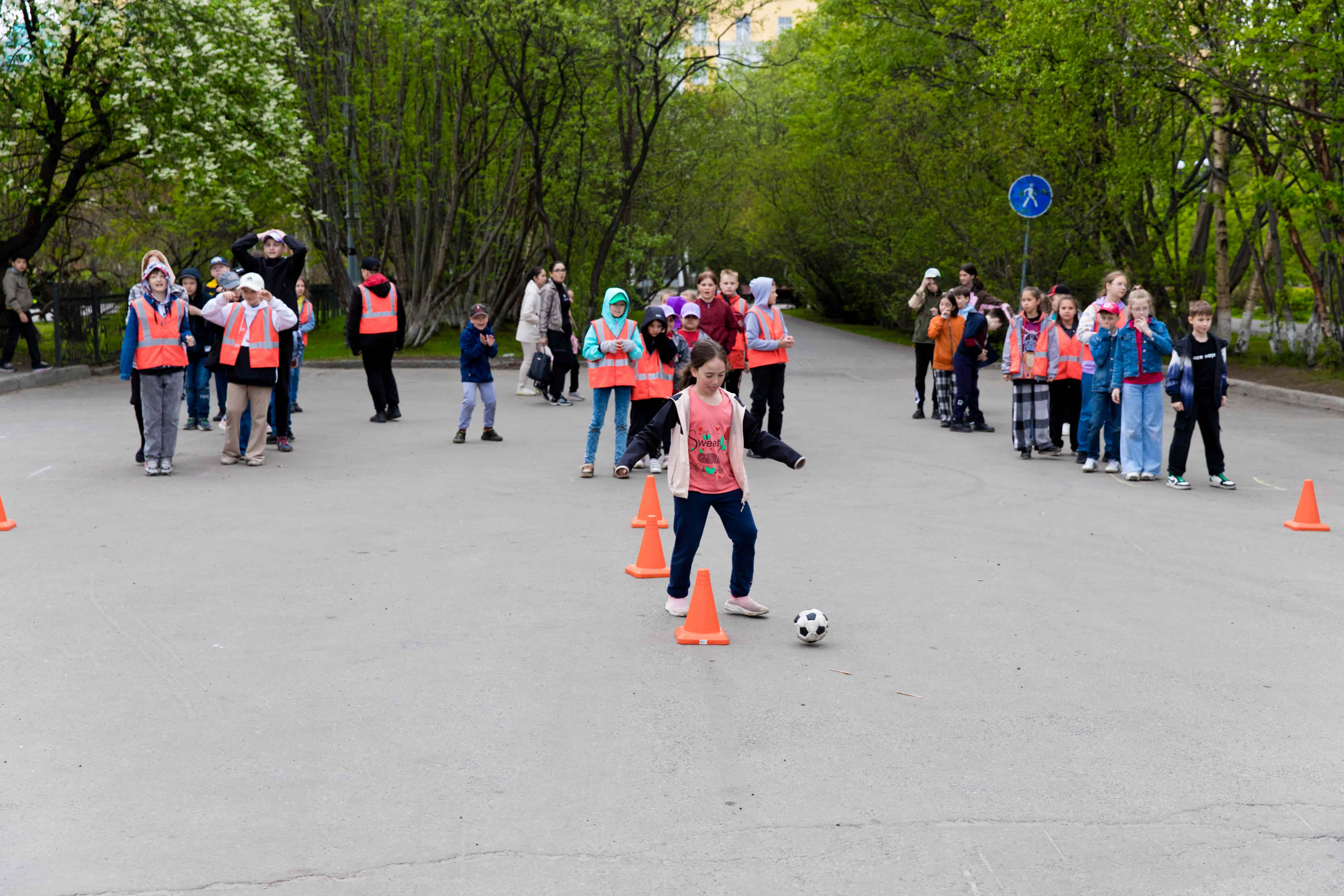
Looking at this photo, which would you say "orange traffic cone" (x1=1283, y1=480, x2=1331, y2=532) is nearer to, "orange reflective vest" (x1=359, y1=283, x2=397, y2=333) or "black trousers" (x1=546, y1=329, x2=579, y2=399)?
"orange reflective vest" (x1=359, y1=283, x2=397, y2=333)

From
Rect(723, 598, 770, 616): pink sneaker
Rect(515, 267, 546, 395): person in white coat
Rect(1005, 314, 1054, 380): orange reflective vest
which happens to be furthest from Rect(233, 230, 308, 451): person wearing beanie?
Rect(723, 598, 770, 616): pink sneaker

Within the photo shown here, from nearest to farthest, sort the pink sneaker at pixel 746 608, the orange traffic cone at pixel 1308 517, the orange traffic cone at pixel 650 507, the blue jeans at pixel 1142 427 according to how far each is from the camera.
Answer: the pink sneaker at pixel 746 608 < the orange traffic cone at pixel 650 507 < the orange traffic cone at pixel 1308 517 < the blue jeans at pixel 1142 427

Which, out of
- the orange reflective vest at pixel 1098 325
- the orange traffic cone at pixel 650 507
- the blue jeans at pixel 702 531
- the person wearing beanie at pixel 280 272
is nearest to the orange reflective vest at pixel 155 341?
the person wearing beanie at pixel 280 272

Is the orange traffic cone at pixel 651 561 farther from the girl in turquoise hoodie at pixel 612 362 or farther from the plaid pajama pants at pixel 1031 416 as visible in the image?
the plaid pajama pants at pixel 1031 416

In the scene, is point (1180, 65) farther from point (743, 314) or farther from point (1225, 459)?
point (743, 314)

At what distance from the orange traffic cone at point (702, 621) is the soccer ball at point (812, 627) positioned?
0.37 metres

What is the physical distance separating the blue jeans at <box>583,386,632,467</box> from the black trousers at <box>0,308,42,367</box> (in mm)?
11902

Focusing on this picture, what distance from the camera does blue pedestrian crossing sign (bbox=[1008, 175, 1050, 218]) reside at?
19328 mm

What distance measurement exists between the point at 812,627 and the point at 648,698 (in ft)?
3.49

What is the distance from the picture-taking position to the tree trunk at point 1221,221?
22.7 m

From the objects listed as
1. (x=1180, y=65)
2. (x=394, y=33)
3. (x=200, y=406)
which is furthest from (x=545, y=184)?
(x=200, y=406)

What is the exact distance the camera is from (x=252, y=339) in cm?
1238

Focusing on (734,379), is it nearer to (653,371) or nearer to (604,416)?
(604,416)

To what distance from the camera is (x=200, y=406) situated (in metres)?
14.8
